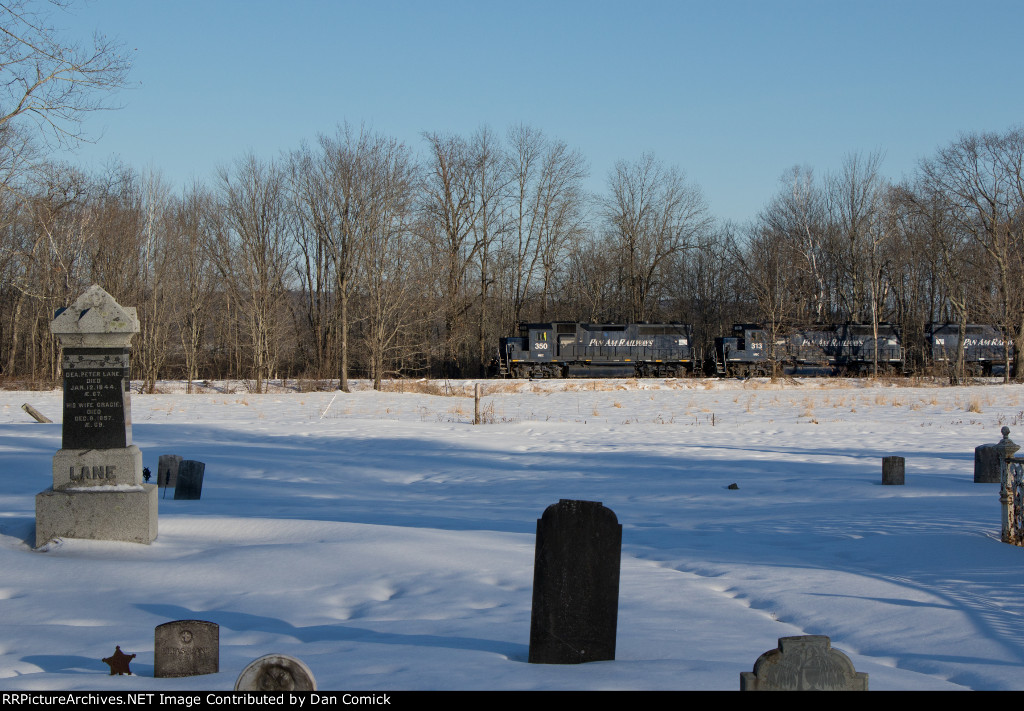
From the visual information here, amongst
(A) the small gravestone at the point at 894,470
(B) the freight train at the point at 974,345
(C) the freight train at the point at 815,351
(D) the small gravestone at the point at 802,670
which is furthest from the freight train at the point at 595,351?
(D) the small gravestone at the point at 802,670

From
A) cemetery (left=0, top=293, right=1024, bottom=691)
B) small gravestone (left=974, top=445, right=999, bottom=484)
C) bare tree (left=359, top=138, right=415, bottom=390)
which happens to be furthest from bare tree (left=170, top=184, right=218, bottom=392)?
small gravestone (left=974, top=445, right=999, bottom=484)

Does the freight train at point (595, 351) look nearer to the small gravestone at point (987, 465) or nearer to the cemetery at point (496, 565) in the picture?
the cemetery at point (496, 565)

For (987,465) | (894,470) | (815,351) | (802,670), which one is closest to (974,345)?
(815,351)

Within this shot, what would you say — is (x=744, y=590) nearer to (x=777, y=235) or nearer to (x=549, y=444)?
(x=549, y=444)

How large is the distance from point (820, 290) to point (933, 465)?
44.2 metres

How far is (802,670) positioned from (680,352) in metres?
43.3

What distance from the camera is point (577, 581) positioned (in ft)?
15.4

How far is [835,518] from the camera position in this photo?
9617 millimetres

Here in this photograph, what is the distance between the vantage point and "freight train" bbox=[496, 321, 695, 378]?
4431 centimetres

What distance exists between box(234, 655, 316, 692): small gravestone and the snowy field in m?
0.55

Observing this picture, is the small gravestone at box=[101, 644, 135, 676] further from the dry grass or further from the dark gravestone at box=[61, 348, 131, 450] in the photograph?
the dry grass

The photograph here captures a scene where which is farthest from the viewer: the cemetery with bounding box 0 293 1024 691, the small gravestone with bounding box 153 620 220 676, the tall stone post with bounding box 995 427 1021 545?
the tall stone post with bounding box 995 427 1021 545

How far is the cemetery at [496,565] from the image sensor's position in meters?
4.21

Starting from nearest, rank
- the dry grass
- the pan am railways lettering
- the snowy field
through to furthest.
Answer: the snowy field, the dry grass, the pan am railways lettering
